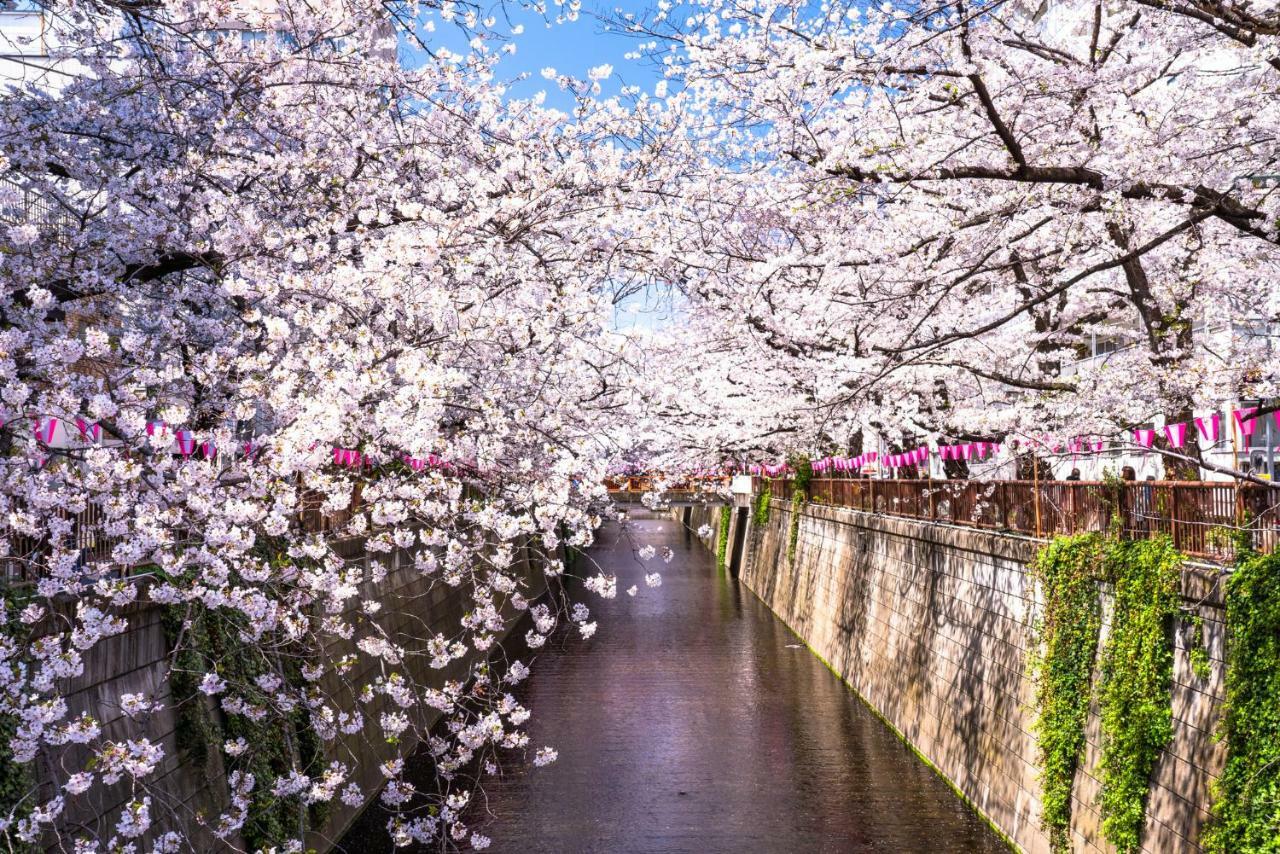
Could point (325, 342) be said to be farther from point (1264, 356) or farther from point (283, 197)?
point (1264, 356)

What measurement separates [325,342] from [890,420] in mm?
13828

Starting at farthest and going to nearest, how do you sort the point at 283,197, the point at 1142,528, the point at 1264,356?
the point at 1264,356 → the point at 1142,528 → the point at 283,197

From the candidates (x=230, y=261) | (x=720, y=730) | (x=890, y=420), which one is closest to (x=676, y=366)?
(x=890, y=420)

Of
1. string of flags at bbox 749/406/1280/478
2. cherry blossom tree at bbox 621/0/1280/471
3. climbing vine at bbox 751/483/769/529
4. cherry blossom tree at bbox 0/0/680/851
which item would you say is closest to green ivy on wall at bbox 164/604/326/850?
cherry blossom tree at bbox 0/0/680/851

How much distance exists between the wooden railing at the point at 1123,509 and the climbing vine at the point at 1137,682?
0.22 meters

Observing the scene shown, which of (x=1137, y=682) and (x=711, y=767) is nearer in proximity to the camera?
(x=1137, y=682)

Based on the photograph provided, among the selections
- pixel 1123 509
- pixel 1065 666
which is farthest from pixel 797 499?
pixel 1123 509

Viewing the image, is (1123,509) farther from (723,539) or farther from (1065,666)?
(723,539)

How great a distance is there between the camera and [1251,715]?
730cm

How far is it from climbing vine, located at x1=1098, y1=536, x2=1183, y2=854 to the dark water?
334cm

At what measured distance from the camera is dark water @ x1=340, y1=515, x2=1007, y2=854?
1358cm

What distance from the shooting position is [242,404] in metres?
7.00

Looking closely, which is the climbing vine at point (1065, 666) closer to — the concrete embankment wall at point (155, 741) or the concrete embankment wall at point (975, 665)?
the concrete embankment wall at point (975, 665)

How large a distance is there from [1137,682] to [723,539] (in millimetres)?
46874
